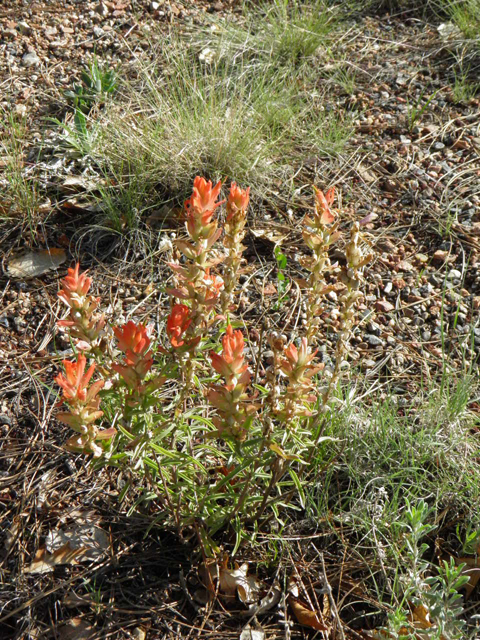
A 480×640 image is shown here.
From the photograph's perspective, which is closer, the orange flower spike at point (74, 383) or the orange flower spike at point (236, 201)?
the orange flower spike at point (74, 383)

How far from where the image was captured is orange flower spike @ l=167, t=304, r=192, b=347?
1.50 metres

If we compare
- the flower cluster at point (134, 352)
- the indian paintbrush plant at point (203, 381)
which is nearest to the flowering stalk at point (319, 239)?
the indian paintbrush plant at point (203, 381)

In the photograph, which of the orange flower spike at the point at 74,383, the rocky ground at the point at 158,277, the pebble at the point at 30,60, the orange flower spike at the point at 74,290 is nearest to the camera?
the orange flower spike at the point at 74,383

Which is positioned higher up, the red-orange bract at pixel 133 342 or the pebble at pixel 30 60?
the red-orange bract at pixel 133 342

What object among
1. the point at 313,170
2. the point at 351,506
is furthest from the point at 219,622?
the point at 313,170

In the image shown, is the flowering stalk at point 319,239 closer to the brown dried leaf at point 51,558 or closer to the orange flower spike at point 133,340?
the orange flower spike at point 133,340

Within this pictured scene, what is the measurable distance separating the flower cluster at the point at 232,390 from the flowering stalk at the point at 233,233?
237mm

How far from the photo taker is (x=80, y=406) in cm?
141

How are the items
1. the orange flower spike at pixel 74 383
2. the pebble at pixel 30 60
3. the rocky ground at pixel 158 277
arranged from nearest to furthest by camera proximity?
the orange flower spike at pixel 74 383
the rocky ground at pixel 158 277
the pebble at pixel 30 60

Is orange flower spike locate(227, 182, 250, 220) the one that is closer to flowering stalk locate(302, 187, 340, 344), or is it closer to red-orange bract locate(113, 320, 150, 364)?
flowering stalk locate(302, 187, 340, 344)

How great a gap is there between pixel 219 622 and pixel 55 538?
1.74 feet

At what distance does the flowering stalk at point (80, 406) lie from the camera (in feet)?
4.59

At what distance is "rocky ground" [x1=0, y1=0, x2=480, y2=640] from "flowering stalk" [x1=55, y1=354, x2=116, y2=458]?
21.5 inches

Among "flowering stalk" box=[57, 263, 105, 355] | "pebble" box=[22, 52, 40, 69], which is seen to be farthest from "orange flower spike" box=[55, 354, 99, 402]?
"pebble" box=[22, 52, 40, 69]
